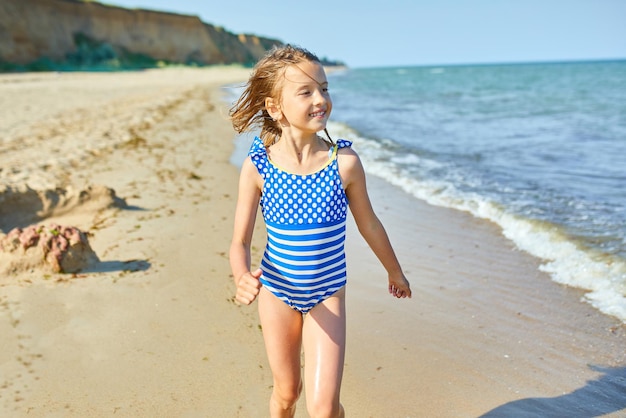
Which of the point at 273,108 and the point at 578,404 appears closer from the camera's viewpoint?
the point at 273,108

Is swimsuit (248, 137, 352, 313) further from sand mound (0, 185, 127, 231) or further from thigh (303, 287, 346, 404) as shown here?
sand mound (0, 185, 127, 231)

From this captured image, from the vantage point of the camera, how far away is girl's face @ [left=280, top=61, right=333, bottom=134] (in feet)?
7.45

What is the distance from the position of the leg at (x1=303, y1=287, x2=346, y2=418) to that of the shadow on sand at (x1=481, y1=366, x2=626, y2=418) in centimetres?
95

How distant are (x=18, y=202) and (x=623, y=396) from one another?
4.91 metres

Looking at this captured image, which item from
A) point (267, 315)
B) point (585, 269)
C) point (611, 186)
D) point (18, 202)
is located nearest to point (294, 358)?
point (267, 315)

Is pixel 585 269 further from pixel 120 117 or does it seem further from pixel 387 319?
pixel 120 117

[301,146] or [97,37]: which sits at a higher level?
[301,146]

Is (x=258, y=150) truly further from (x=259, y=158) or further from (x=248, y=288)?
(x=248, y=288)

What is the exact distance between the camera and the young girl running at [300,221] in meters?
2.27

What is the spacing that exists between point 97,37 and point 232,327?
4780 cm

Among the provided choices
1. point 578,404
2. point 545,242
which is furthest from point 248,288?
point 545,242

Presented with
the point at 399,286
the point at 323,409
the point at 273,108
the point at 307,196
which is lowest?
the point at 323,409

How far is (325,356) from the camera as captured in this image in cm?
218

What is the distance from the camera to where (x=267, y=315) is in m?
2.34
